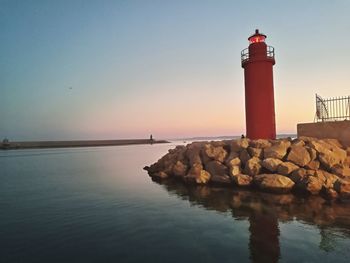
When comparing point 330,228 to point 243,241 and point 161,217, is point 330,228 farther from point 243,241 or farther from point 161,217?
point 161,217

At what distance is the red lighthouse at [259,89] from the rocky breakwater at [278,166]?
2445mm

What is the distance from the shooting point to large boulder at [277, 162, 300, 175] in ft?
46.0

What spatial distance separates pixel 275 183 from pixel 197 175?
4.51 m

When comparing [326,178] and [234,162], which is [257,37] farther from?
[326,178]

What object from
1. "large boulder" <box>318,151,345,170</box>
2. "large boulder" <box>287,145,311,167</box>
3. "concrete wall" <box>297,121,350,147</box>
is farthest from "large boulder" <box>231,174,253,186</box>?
"concrete wall" <box>297,121,350,147</box>

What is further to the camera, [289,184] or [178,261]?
[289,184]

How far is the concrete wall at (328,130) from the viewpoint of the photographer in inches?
638

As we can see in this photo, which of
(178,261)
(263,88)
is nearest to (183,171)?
(263,88)

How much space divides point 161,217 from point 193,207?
1.73 metres

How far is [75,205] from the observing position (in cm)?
1323

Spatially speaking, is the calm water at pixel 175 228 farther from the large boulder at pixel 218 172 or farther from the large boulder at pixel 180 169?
the large boulder at pixel 180 169

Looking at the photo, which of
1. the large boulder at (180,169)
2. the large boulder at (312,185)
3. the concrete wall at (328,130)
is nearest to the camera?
the large boulder at (312,185)

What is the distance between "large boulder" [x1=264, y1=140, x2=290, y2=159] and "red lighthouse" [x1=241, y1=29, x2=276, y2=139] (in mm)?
3425

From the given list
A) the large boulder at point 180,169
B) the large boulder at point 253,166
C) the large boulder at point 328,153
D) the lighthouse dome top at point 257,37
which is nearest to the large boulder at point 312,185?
the large boulder at point 328,153
